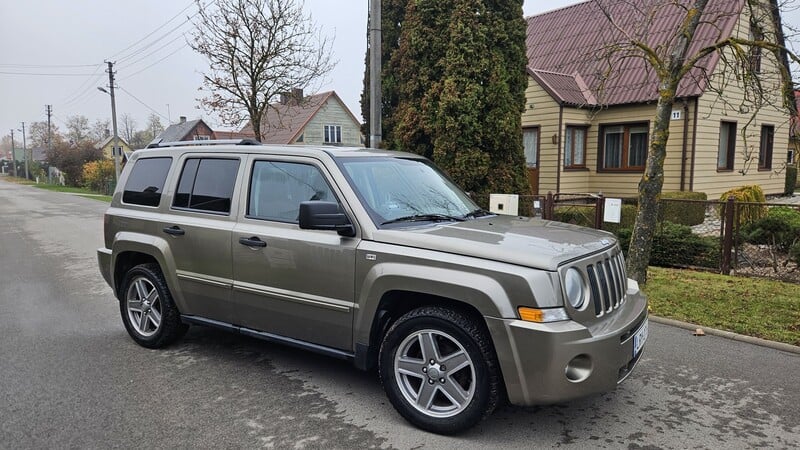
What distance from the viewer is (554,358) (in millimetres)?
3217

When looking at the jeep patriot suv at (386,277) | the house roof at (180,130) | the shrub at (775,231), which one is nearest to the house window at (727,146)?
the shrub at (775,231)

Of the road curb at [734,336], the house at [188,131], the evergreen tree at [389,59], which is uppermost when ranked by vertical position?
the house at [188,131]

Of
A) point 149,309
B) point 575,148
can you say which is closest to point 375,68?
point 149,309

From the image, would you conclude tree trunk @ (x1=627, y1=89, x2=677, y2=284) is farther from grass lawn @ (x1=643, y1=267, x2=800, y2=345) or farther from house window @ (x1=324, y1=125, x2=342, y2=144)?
house window @ (x1=324, y1=125, x2=342, y2=144)

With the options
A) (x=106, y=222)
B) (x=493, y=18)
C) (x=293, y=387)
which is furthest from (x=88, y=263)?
(x=493, y=18)

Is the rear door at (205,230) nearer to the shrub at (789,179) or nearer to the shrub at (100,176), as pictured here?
the shrub at (789,179)

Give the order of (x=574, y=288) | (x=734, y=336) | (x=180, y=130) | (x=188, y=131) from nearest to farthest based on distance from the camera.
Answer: (x=574, y=288), (x=734, y=336), (x=188, y=131), (x=180, y=130)

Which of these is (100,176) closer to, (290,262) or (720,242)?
(720,242)

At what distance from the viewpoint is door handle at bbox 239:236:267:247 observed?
4316mm

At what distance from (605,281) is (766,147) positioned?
62.3 ft

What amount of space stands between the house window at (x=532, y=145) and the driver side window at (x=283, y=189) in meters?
13.8

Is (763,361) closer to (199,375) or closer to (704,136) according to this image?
(199,375)

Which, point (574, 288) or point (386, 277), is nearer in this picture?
point (574, 288)

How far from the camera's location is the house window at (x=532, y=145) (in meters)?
17.3
